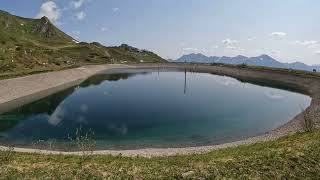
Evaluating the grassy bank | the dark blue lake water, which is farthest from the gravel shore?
the grassy bank

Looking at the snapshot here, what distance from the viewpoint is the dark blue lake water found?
5647cm

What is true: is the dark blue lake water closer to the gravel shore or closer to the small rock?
the gravel shore

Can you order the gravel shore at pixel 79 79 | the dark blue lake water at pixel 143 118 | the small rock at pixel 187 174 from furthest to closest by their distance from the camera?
the gravel shore at pixel 79 79 < the dark blue lake water at pixel 143 118 < the small rock at pixel 187 174

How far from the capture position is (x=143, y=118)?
74875 millimetres

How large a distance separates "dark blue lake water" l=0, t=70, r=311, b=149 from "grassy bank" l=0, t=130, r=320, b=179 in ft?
67.4

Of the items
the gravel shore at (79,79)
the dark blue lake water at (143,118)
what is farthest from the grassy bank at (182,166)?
the dark blue lake water at (143,118)

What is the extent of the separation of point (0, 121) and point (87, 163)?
4510 cm

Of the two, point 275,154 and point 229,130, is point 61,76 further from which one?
point 275,154

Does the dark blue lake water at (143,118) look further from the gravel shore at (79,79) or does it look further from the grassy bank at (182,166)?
the grassy bank at (182,166)

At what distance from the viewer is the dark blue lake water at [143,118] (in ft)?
185

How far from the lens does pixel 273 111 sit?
92.8 m

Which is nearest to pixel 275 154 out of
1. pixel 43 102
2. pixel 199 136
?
pixel 199 136

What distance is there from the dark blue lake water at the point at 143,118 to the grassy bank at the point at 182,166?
67.4 feet

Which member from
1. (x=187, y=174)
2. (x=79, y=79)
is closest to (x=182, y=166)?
(x=187, y=174)
